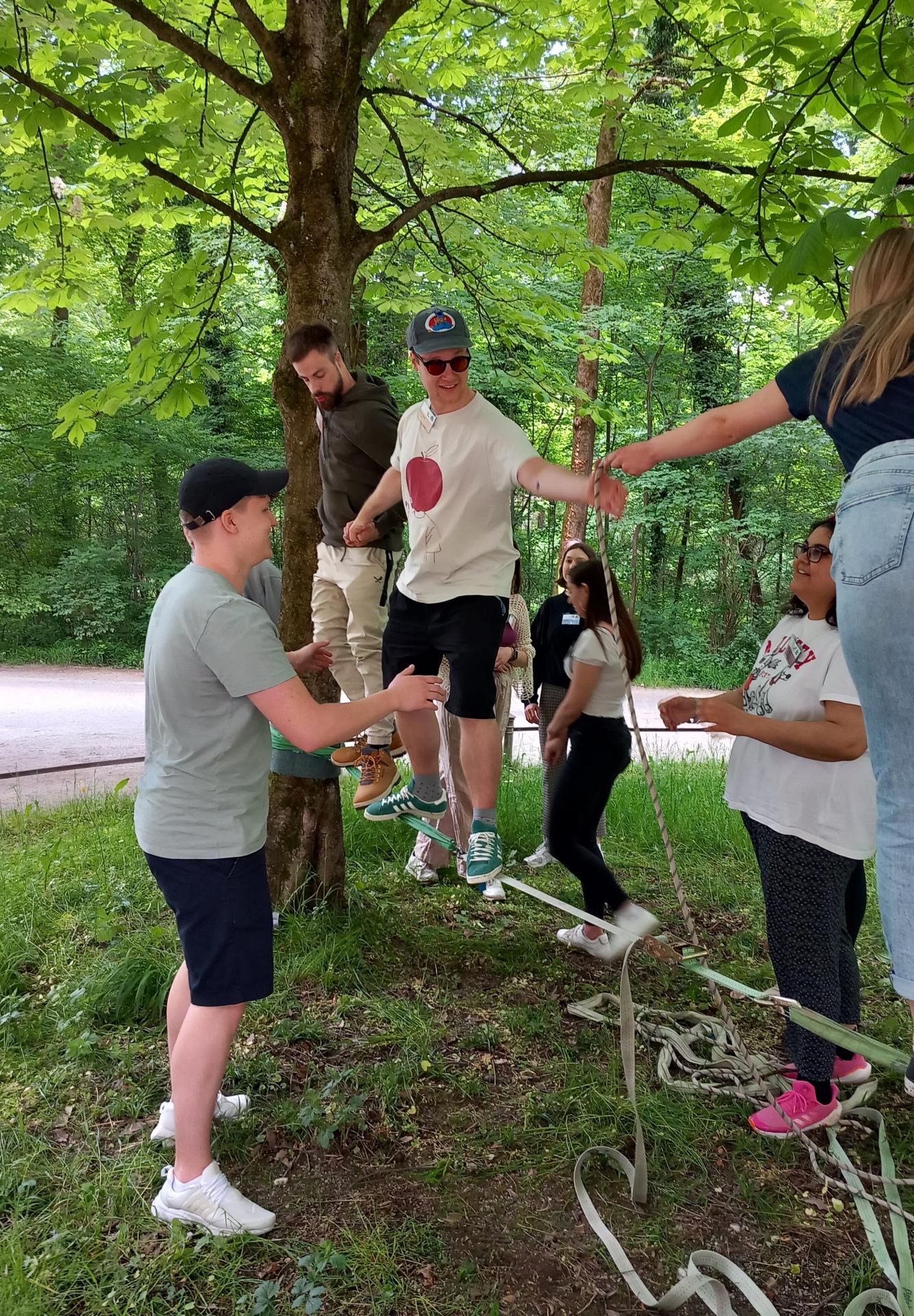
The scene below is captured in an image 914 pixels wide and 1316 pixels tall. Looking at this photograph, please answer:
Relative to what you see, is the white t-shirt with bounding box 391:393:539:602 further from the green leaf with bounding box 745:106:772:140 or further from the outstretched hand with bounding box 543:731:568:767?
the green leaf with bounding box 745:106:772:140

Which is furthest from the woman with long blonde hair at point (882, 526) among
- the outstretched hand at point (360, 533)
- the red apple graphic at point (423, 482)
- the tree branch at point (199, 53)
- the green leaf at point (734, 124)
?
the tree branch at point (199, 53)

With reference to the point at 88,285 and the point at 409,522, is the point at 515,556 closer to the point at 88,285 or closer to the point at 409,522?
the point at 409,522

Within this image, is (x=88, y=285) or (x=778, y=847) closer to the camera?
(x=778, y=847)

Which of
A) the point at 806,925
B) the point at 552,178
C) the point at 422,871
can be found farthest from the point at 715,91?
the point at 422,871

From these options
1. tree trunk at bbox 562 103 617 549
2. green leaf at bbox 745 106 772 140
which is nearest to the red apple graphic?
green leaf at bbox 745 106 772 140

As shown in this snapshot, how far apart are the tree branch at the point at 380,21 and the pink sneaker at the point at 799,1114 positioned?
14.3ft

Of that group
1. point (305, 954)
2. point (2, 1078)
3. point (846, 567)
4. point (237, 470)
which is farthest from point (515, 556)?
point (2, 1078)

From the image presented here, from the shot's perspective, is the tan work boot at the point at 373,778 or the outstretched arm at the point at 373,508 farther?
the tan work boot at the point at 373,778

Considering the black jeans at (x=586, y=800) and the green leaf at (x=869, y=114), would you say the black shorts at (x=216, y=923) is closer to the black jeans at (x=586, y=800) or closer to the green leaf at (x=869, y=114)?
the black jeans at (x=586, y=800)

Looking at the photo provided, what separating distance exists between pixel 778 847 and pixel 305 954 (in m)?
2.04

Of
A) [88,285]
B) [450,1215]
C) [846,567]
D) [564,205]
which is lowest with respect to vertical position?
[450,1215]

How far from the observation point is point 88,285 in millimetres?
5148

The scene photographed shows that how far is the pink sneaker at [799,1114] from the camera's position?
9.23 feet

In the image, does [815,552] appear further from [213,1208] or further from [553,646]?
[213,1208]
